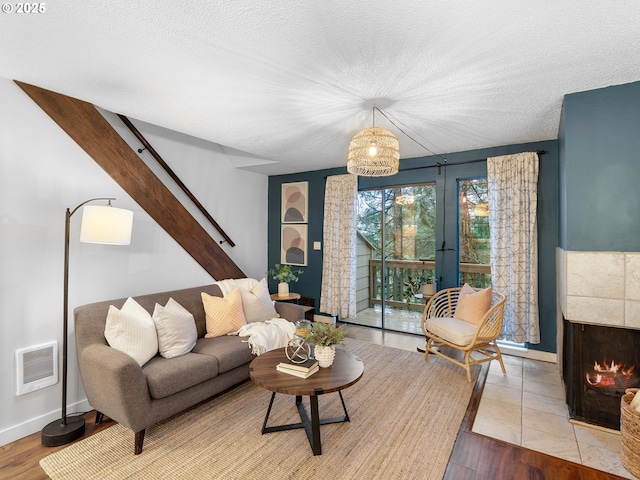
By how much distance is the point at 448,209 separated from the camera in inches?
164

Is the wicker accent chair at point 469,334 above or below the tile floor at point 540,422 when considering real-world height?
above

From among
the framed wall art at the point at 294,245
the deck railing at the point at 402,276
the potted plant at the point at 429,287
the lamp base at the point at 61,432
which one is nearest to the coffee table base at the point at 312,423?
the lamp base at the point at 61,432

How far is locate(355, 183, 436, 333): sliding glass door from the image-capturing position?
14.6 feet

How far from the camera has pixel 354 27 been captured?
65.1 inches

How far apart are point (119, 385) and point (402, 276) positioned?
12.2 ft

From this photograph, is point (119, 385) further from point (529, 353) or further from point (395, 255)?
point (529, 353)

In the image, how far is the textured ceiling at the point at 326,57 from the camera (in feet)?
5.07

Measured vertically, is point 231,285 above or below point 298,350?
above

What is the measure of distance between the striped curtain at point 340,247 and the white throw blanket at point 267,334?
4.85 ft

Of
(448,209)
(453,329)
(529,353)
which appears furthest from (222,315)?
(529,353)

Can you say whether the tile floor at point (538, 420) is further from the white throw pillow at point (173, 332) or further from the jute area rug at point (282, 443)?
the white throw pillow at point (173, 332)

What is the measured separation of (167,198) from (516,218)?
3914 mm

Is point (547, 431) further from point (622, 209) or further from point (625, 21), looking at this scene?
point (625, 21)

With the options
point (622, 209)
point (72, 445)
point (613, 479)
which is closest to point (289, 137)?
point (622, 209)
